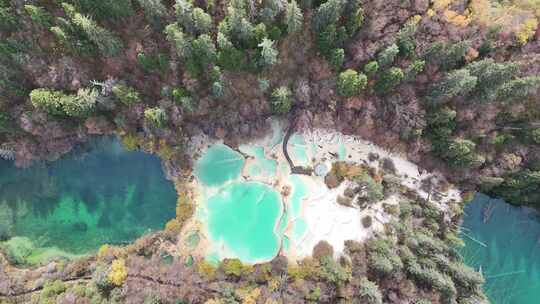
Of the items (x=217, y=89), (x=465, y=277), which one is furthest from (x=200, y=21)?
(x=465, y=277)

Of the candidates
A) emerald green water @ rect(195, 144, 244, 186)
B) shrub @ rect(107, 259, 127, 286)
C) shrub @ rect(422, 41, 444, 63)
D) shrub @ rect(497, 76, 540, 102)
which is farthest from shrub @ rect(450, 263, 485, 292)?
shrub @ rect(107, 259, 127, 286)

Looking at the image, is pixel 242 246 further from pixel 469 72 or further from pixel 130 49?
pixel 469 72

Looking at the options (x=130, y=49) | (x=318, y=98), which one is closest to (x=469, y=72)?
(x=318, y=98)

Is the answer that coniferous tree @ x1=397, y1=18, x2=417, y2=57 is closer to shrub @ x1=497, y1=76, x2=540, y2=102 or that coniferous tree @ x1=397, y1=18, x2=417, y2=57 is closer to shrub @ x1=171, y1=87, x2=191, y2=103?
shrub @ x1=497, y1=76, x2=540, y2=102

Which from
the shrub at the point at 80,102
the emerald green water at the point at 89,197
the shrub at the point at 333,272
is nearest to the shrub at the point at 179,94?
the shrub at the point at 80,102

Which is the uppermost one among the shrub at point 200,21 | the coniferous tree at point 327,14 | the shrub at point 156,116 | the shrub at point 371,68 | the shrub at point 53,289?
the coniferous tree at point 327,14

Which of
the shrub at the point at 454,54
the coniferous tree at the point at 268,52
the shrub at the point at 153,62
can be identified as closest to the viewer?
the coniferous tree at the point at 268,52

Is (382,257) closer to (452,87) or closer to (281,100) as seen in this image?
(452,87)

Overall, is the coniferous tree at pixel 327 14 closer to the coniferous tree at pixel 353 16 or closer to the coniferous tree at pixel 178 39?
the coniferous tree at pixel 353 16
